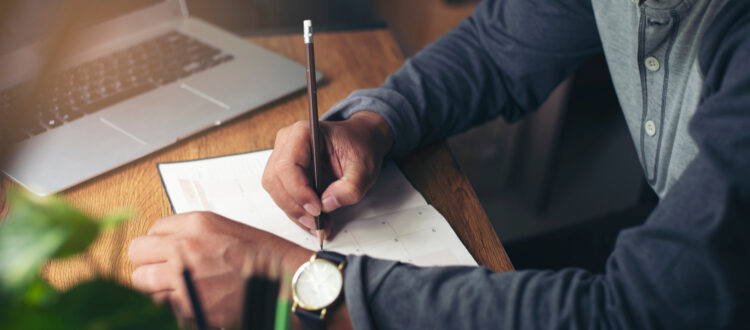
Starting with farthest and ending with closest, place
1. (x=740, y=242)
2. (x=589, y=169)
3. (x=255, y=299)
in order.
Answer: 1. (x=589, y=169)
2. (x=740, y=242)
3. (x=255, y=299)

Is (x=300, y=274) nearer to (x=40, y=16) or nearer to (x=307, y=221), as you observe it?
(x=307, y=221)

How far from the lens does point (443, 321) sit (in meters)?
0.42

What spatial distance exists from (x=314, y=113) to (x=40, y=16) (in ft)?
1.59

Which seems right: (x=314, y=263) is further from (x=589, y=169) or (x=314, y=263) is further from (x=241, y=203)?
(x=589, y=169)

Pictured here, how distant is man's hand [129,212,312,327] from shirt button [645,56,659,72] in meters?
0.44

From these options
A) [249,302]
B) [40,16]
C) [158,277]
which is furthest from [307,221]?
[40,16]

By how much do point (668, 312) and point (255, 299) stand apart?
0.31 metres

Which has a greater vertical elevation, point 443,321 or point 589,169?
point 443,321

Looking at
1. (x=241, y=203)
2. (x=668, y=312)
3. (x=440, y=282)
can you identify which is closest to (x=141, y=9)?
(x=241, y=203)

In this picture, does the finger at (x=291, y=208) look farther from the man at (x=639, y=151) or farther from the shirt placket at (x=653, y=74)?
the shirt placket at (x=653, y=74)

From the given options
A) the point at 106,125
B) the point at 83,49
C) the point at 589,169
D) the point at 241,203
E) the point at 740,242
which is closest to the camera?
the point at 740,242

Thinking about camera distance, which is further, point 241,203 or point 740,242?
point 241,203

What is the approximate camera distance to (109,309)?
183 millimetres

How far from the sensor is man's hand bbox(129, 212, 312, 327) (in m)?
0.45
